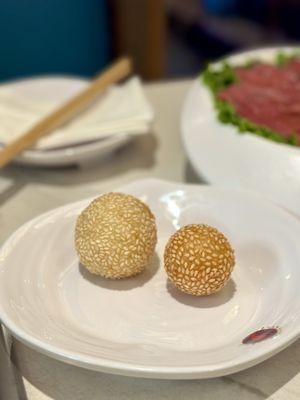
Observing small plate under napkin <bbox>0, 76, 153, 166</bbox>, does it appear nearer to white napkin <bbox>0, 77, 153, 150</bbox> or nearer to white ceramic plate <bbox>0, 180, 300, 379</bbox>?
white napkin <bbox>0, 77, 153, 150</bbox>

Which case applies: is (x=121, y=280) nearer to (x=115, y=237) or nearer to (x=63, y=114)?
(x=115, y=237)

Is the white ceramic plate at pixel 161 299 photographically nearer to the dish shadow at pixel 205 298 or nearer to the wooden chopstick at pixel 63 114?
the dish shadow at pixel 205 298

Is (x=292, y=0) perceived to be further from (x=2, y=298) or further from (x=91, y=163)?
(x=2, y=298)

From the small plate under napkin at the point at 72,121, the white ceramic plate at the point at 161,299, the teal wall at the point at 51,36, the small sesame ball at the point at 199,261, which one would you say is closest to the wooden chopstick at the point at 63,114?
the small plate under napkin at the point at 72,121

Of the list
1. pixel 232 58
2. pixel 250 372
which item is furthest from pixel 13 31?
pixel 250 372

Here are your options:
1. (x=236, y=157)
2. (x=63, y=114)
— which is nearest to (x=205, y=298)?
(x=236, y=157)
